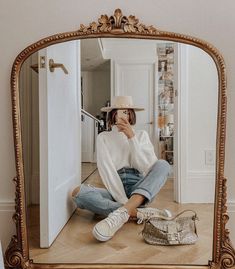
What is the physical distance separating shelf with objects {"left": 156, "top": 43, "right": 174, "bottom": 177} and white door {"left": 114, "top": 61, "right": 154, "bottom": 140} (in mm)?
36

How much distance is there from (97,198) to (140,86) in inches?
21.1

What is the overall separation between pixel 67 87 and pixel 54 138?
0.78 feet

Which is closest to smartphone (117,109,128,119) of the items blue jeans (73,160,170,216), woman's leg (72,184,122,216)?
blue jeans (73,160,170,216)

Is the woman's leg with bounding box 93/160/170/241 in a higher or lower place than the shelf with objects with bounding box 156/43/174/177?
lower

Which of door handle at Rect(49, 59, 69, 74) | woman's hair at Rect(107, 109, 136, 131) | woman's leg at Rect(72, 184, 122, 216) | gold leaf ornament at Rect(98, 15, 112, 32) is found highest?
gold leaf ornament at Rect(98, 15, 112, 32)

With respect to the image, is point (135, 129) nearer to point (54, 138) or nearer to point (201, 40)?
point (54, 138)

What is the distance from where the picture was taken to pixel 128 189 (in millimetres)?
1257

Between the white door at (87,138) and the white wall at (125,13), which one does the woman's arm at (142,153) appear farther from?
the white wall at (125,13)

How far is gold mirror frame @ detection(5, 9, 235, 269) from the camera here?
1.21 meters

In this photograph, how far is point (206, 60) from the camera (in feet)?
4.04

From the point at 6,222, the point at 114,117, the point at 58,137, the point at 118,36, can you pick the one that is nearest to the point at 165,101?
the point at 114,117

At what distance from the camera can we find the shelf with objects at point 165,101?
1227 millimetres

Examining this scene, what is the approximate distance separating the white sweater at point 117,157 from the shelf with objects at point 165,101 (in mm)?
81

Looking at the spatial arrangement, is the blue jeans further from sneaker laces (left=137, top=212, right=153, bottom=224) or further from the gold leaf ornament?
the gold leaf ornament
